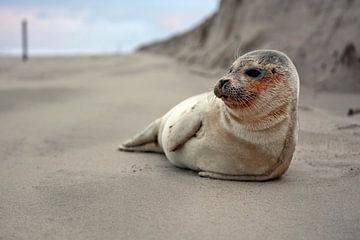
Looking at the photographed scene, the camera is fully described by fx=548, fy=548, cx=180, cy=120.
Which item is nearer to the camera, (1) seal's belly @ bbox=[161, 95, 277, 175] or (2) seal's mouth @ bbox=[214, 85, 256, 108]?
(2) seal's mouth @ bbox=[214, 85, 256, 108]

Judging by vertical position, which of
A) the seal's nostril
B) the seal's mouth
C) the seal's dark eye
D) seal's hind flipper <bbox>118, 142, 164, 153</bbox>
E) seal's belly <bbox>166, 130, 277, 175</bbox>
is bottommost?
seal's hind flipper <bbox>118, 142, 164, 153</bbox>

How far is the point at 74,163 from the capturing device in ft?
13.3

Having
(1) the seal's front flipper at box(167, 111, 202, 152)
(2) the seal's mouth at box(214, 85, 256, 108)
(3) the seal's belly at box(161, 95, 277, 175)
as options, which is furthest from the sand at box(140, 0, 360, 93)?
(2) the seal's mouth at box(214, 85, 256, 108)

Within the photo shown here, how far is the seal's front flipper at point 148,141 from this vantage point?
4344 millimetres

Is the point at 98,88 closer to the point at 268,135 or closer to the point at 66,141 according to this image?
the point at 66,141

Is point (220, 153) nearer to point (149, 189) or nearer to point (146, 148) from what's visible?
point (149, 189)

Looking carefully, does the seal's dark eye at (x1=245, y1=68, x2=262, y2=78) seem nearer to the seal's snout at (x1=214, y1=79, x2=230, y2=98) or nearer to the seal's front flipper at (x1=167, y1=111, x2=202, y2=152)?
the seal's snout at (x1=214, y1=79, x2=230, y2=98)

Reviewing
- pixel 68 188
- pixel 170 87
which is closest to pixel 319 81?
pixel 170 87

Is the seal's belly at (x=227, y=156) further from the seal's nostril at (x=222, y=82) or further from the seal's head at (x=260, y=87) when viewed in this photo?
the seal's nostril at (x=222, y=82)

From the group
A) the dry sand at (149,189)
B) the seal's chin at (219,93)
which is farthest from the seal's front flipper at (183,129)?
the seal's chin at (219,93)

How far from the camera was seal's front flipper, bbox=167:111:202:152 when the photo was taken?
3.62 metres

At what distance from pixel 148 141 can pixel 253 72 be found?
1.38 metres

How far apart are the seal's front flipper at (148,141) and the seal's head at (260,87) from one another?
1.16 m

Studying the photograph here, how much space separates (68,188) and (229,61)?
22.1 feet
